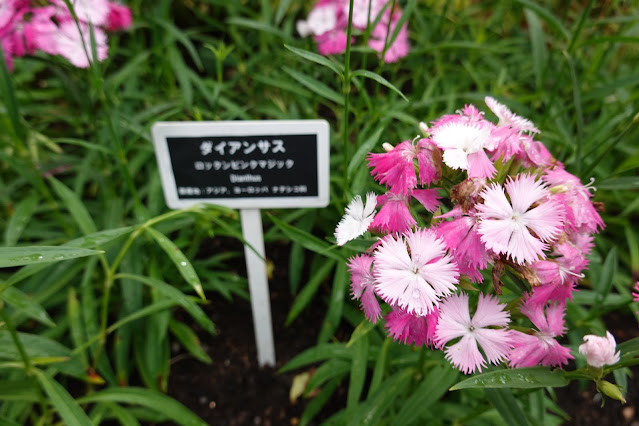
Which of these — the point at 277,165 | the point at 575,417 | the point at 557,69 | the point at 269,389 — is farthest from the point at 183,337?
the point at 557,69

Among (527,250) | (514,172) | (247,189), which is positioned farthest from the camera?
(247,189)

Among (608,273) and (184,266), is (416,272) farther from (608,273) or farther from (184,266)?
(608,273)

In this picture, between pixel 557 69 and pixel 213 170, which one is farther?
pixel 557 69

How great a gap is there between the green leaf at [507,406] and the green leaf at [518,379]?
120 millimetres

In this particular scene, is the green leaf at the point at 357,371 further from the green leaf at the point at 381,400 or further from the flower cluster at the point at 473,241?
the flower cluster at the point at 473,241

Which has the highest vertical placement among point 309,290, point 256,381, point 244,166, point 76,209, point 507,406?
point 244,166

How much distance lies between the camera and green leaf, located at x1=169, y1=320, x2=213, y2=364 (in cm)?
121

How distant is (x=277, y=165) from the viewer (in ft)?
3.15

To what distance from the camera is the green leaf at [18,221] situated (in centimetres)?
112

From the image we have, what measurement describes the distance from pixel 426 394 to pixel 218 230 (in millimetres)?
584

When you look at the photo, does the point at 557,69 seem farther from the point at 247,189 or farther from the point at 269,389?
the point at 269,389

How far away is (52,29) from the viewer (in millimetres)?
1083

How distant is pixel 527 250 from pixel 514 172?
16 centimetres

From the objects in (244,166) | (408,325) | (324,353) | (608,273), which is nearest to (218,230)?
(244,166)
